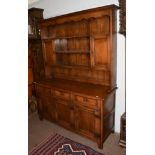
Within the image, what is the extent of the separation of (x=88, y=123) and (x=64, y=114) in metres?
0.52

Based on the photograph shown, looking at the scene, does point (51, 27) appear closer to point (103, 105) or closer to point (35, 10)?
point (35, 10)

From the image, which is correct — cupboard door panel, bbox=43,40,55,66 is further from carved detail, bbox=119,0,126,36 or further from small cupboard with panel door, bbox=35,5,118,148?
carved detail, bbox=119,0,126,36

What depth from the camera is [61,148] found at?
96.9 inches

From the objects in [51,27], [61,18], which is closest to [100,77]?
[61,18]

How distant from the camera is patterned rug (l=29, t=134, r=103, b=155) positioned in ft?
7.72

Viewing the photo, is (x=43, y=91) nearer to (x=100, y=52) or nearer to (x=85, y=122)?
(x=85, y=122)

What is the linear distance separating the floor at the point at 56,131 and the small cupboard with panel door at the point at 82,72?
0.12m

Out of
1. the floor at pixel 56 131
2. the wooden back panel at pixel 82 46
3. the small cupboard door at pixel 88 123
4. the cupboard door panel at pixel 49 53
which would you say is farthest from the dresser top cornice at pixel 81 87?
the floor at pixel 56 131

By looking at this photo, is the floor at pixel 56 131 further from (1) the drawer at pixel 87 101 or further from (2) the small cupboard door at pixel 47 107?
(1) the drawer at pixel 87 101

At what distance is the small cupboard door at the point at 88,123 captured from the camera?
93.4 inches

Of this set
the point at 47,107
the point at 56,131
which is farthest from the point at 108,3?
the point at 56,131

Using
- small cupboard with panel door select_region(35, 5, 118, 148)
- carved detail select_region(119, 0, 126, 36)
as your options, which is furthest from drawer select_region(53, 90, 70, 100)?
carved detail select_region(119, 0, 126, 36)

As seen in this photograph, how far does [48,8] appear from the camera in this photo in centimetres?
324
